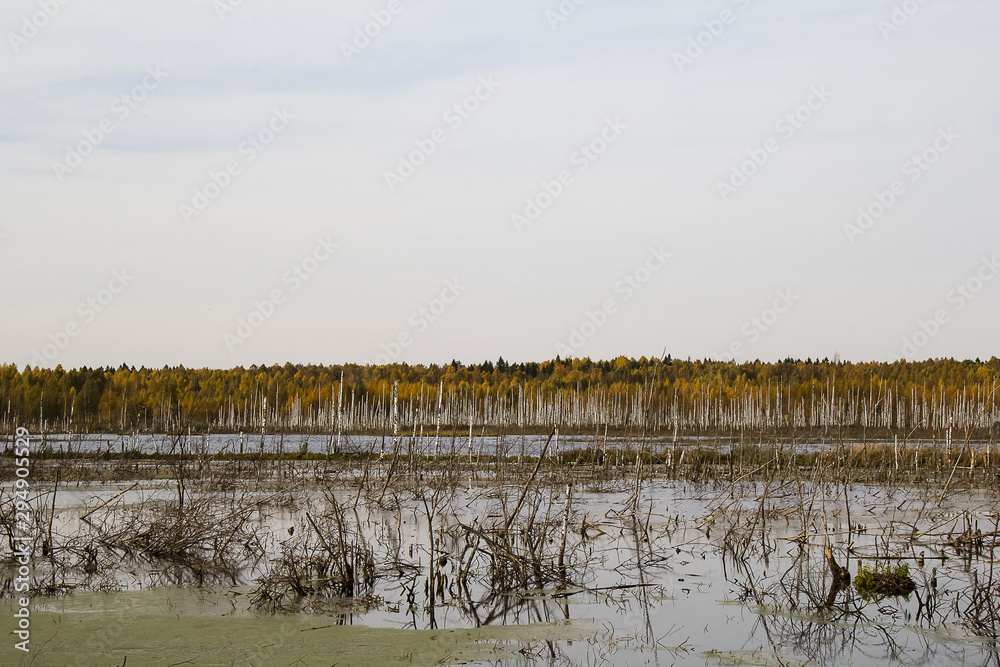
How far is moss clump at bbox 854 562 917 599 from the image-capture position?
1003cm

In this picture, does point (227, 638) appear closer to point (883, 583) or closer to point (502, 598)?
point (502, 598)

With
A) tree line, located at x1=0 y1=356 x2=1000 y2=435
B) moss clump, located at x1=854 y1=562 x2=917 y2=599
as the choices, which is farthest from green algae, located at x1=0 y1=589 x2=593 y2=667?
tree line, located at x1=0 y1=356 x2=1000 y2=435

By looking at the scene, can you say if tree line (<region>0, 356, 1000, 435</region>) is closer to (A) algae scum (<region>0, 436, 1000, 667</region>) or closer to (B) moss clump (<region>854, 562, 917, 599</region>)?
(A) algae scum (<region>0, 436, 1000, 667</region>)

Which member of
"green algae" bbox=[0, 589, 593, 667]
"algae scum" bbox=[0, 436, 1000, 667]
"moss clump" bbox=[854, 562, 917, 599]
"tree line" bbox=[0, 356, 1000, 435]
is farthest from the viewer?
"tree line" bbox=[0, 356, 1000, 435]

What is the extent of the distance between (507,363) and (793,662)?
13821cm

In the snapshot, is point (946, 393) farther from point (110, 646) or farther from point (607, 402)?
point (110, 646)

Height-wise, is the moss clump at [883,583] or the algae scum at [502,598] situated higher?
the moss clump at [883,583]

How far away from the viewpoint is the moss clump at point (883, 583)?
395 inches

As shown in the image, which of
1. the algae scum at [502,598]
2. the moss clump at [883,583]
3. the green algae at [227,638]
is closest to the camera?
the green algae at [227,638]

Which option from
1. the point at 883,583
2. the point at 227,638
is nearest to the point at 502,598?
the point at 227,638

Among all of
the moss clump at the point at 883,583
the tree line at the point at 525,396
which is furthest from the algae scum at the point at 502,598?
the tree line at the point at 525,396

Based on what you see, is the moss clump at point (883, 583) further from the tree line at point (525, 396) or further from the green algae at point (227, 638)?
the tree line at point (525, 396)

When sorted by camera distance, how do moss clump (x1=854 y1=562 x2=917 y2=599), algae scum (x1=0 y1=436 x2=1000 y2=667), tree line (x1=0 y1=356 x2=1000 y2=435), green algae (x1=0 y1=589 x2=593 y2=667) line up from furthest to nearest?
1. tree line (x1=0 y1=356 x2=1000 y2=435)
2. moss clump (x1=854 y1=562 x2=917 y2=599)
3. algae scum (x1=0 y1=436 x2=1000 y2=667)
4. green algae (x1=0 y1=589 x2=593 y2=667)

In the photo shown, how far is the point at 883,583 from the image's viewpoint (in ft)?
33.2
